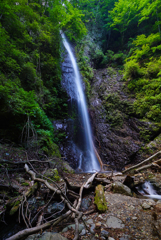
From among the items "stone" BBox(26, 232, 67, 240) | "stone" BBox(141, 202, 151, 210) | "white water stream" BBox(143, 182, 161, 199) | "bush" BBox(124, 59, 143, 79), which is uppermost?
"bush" BBox(124, 59, 143, 79)

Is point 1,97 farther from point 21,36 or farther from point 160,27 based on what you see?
point 160,27

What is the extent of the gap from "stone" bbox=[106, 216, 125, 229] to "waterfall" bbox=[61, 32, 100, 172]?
5.21 metres

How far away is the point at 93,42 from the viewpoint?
1450 cm

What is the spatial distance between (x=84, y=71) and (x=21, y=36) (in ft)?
24.3

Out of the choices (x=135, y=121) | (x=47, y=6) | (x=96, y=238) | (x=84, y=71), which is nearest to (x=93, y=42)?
(x=84, y=71)

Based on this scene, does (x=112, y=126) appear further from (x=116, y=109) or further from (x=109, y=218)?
(x=109, y=218)

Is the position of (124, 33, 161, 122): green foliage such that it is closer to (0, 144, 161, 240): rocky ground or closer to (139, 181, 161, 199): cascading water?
(139, 181, 161, 199): cascading water

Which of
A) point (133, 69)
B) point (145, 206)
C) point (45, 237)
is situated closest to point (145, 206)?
point (145, 206)

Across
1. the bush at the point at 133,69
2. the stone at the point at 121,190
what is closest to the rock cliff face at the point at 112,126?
the bush at the point at 133,69

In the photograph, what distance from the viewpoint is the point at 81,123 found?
9930 mm

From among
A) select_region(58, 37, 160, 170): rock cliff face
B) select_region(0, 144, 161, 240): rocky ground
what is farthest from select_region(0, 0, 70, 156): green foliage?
select_region(0, 144, 161, 240): rocky ground

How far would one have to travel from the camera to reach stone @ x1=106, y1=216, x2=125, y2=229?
1968 mm

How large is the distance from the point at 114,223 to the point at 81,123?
809cm

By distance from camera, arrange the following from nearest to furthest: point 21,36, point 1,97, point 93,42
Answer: point 1,97 → point 21,36 → point 93,42
